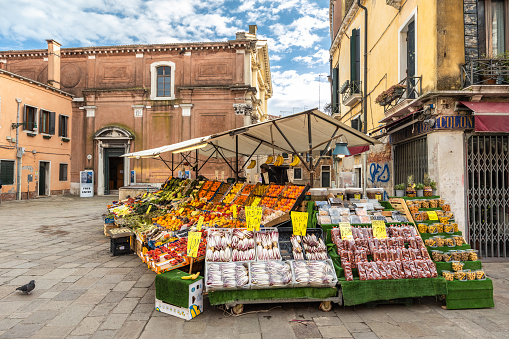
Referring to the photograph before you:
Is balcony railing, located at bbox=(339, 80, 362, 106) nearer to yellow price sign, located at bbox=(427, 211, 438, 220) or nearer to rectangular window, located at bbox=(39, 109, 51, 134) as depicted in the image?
yellow price sign, located at bbox=(427, 211, 438, 220)

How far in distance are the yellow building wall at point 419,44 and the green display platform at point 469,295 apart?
13.2 feet

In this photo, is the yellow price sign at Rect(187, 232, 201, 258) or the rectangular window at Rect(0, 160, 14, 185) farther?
the rectangular window at Rect(0, 160, 14, 185)

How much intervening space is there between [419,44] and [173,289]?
708 centimetres

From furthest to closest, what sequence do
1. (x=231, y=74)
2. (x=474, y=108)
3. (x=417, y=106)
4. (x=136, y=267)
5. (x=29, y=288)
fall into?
(x=231, y=74)
(x=417, y=106)
(x=474, y=108)
(x=136, y=267)
(x=29, y=288)

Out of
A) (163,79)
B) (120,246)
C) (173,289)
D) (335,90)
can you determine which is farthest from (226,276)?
(163,79)

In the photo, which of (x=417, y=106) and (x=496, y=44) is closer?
(x=496, y=44)

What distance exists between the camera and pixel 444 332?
3.20 meters

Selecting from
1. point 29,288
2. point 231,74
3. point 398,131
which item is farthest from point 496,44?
point 231,74

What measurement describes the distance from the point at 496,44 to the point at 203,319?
7548 mm

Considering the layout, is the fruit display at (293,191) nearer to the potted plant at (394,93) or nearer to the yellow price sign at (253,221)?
the yellow price sign at (253,221)

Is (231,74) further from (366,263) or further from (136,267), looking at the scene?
(366,263)

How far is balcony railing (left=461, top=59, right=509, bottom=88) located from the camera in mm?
5965

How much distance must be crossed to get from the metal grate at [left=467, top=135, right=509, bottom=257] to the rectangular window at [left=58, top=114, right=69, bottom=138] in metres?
21.3

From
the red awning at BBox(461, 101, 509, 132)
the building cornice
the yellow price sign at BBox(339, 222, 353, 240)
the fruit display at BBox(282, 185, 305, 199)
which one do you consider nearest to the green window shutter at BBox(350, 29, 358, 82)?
the red awning at BBox(461, 101, 509, 132)
